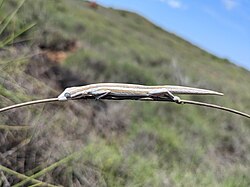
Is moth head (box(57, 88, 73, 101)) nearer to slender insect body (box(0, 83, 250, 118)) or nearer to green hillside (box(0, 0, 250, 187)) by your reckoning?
slender insect body (box(0, 83, 250, 118))

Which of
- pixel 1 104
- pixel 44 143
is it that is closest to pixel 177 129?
pixel 44 143

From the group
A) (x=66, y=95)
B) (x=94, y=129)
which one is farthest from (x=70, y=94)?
(x=94, y=129)

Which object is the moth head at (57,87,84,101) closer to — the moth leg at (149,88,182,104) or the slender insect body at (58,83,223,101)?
the slender insect body at (58,83,223,101)

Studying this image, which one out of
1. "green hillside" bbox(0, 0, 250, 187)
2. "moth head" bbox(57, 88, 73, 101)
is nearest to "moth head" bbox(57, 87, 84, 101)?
"moth head" bbox(57, 88, 73, 101)

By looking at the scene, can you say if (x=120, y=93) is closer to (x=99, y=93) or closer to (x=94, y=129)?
(x=99, y=93)

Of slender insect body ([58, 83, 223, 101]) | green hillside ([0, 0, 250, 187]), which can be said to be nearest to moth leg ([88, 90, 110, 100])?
slender insect body ([58, 83, 223, 101])

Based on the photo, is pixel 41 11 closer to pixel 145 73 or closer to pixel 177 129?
pixel 177 129

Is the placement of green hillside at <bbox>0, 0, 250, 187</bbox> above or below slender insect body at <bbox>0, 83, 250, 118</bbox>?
above

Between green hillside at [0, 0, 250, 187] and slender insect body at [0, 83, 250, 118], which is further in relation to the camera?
green hillside at [0, 0, 250, 187]

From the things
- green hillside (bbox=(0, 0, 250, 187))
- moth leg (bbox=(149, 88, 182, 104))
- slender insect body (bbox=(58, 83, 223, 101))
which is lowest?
moth leg (bbox=(149, 88, 182, 104))
